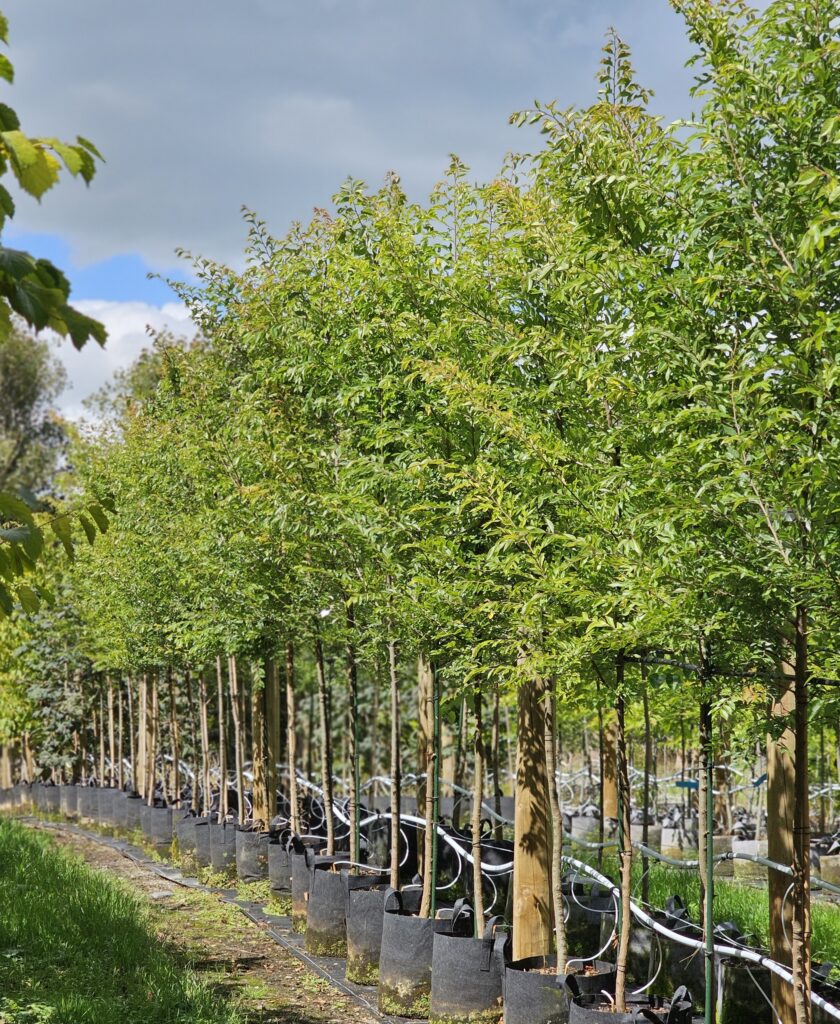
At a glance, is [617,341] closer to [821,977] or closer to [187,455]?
[821,977]

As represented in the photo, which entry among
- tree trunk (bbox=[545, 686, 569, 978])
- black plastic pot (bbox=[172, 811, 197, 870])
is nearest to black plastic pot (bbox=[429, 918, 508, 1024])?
tree trunk (bbox=[545, 686, 569, 978])

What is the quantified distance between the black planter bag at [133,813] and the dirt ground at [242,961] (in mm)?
4574

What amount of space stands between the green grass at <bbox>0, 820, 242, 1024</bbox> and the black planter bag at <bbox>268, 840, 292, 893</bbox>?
122 cm

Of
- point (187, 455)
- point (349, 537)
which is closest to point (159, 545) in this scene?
point (187, 455)

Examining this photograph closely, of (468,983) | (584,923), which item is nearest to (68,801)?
(584,923)

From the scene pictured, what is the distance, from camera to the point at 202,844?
1323cm

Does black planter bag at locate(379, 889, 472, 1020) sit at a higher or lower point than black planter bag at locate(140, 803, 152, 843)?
higher

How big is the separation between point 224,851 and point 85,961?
209 inches

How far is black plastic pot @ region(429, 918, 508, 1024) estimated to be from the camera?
21.6 ft

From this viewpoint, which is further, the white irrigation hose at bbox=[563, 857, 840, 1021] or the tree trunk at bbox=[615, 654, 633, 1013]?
the white irrigation hose at bbox=[563, 857, 840, 1021]

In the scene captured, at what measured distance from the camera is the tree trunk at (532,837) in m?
7.34

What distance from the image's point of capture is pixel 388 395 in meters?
7.28

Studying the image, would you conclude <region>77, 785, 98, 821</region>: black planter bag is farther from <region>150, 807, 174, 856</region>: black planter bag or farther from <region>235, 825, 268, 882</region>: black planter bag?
<region>235, 825, 268, 882</region>: black planter bag

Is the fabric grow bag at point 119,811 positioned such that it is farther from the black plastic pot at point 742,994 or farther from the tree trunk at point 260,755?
the black plastic pot at point 742,994
